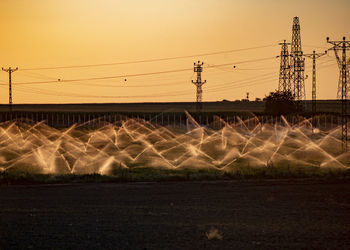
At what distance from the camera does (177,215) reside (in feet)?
54.5

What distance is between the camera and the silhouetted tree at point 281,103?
88.4m

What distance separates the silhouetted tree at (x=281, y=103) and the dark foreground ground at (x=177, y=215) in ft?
216

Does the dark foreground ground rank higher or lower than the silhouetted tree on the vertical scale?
lower

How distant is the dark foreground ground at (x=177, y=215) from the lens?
13.4 meters

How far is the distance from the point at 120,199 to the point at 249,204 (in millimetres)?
5533

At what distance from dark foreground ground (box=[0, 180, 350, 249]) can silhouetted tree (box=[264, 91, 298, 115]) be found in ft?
216

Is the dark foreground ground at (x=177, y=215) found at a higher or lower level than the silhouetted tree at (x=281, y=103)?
lower

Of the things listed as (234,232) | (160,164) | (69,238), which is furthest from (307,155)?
(69,238)

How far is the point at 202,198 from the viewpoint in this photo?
20.0m

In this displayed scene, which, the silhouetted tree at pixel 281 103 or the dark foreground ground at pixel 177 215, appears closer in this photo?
the dark foreground ground at pixel 177 215

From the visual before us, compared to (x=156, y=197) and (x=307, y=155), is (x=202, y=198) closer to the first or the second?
(x=156, y=197)

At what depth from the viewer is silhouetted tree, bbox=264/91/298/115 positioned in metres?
88.4

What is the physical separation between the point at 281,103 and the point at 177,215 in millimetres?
75942

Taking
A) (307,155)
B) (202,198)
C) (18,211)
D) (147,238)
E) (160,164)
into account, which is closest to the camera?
(147,238)
